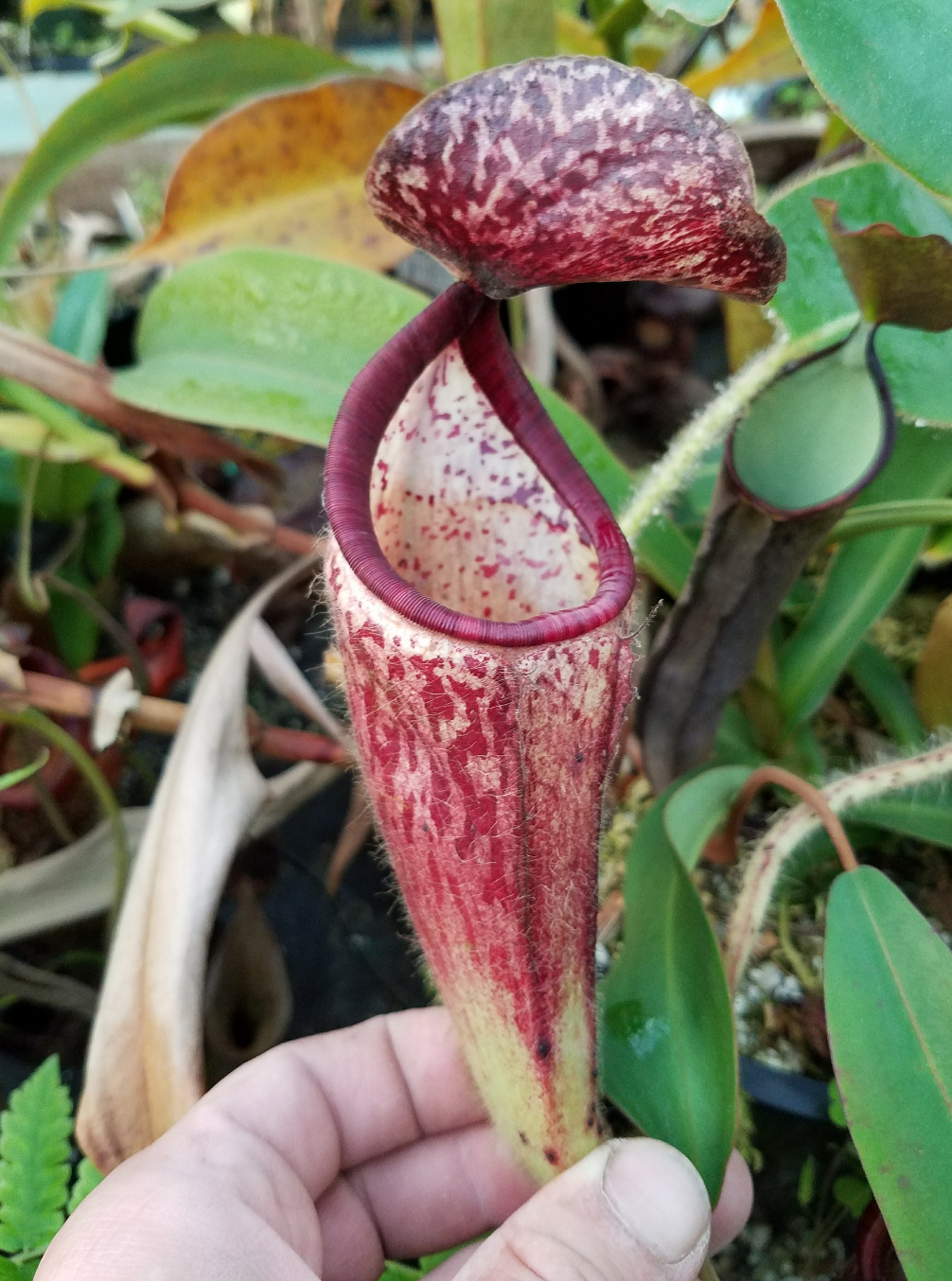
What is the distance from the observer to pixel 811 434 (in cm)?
53

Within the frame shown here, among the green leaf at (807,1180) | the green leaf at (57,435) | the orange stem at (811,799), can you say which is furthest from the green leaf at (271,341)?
the green leaf at (807,1180)

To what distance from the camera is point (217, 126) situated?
2.66 ft

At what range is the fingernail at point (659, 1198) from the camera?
0.46 m

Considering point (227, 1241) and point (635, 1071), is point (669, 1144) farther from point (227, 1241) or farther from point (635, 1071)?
point (227, 1241)

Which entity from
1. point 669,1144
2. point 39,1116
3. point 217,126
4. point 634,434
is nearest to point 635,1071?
point 669,1144

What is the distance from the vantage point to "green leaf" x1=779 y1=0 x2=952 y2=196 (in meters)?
0.35

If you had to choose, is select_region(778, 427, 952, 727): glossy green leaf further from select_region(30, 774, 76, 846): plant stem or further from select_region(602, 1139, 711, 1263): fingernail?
select_region(30, 774, 76, 846): plant stem

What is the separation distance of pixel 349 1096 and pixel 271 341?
60 cm

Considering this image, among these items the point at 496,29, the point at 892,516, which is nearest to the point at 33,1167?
the point at 892,516

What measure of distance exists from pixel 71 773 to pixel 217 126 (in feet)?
2.14

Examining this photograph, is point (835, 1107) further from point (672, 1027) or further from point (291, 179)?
point (291, 179)

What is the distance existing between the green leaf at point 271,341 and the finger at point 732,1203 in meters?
0.59

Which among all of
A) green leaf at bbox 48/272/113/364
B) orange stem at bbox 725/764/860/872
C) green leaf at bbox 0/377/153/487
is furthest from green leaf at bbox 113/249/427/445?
orange stem at bbox 725/764/860/872

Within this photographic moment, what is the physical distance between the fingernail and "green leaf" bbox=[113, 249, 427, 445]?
1.67 feet
